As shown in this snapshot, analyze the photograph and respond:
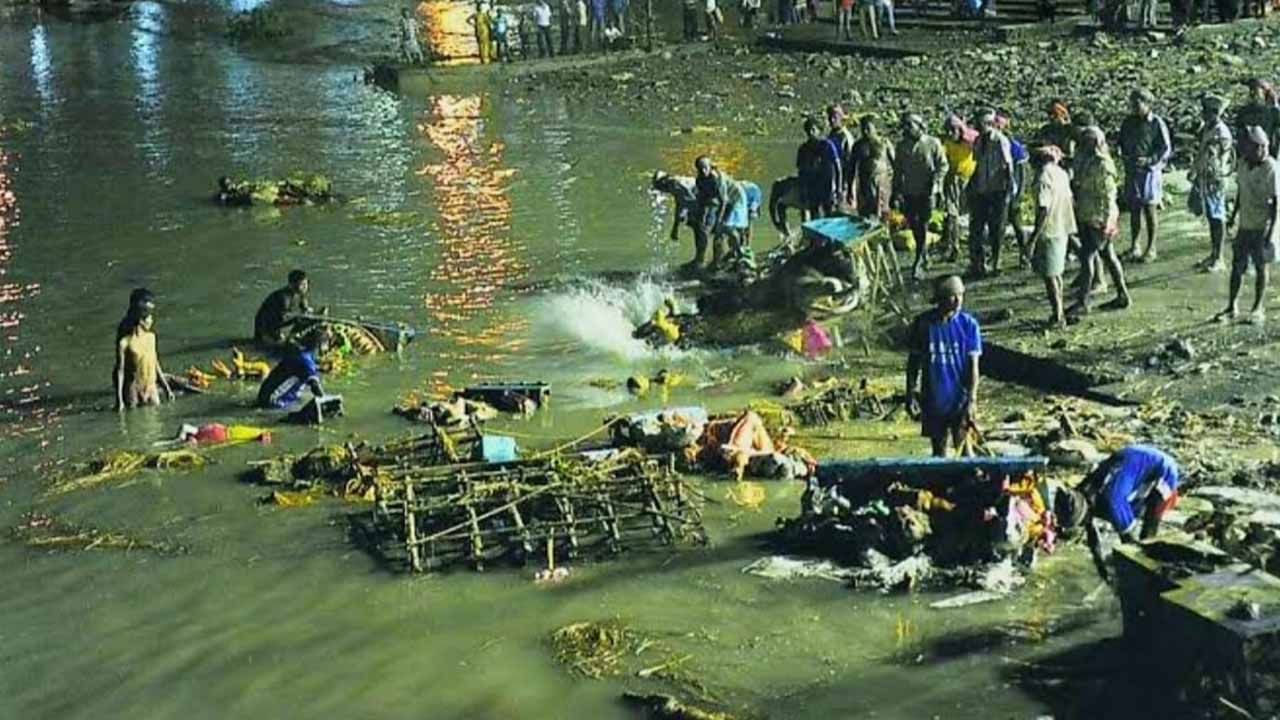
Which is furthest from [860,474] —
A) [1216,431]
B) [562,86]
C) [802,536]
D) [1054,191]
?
[562,86]

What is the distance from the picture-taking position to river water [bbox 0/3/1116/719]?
10.7m

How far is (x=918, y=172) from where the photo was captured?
18.6 metres

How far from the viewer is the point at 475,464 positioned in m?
13.1

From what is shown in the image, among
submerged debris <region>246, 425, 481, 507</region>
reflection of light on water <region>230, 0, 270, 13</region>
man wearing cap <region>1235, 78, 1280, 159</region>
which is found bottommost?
submerged debris <region>246, 425, 481, 507</region>

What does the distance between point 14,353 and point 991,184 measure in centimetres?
1113

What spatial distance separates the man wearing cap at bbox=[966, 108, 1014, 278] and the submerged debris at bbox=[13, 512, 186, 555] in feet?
30.4

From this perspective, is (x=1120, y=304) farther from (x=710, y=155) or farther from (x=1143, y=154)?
(x=710, y=155)

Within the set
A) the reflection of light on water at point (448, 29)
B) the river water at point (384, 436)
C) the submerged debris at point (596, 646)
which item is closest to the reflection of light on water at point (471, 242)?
the river water at point (384, 436)

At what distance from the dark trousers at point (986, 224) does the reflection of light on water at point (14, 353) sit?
9810 mm

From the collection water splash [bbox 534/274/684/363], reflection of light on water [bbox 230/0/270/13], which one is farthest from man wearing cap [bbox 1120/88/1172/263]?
reflection of light on water [bbox 230/0/270/13]

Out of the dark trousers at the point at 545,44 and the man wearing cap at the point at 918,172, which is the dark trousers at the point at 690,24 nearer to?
the dark trousers at the point at 545,44

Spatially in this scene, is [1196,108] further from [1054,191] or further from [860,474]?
[860,474]

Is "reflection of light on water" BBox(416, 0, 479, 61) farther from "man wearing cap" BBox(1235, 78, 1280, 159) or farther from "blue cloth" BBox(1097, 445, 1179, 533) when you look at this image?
"blue cloth" BBox(1097, 445, 1179, 533)

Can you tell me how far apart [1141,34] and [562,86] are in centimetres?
1291
